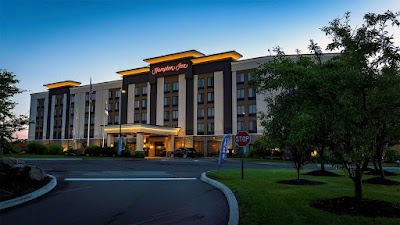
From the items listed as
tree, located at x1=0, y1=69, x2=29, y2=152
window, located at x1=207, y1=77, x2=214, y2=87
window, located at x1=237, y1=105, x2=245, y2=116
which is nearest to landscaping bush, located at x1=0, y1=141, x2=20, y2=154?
tree, located at x1=0, y1=69, x2=29, y2=152

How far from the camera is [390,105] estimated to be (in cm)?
827

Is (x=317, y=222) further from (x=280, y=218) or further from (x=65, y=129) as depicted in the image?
(x=65, y=129)

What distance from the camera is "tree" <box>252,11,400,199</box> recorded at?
7719 millimetres

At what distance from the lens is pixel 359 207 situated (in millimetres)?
8289

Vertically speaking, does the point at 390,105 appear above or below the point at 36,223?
above

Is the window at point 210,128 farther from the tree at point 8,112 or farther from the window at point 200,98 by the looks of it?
the tree at point 8,112

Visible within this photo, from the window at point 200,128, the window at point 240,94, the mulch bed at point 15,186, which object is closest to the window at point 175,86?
the window at point 200,128

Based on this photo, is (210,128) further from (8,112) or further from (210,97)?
(8,112)

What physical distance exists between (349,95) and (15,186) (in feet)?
36.0

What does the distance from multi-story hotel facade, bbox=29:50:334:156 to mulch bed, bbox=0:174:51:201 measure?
39194 millimetres

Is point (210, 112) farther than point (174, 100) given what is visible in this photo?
No

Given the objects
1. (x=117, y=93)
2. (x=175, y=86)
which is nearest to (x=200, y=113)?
(x=175, y=86)

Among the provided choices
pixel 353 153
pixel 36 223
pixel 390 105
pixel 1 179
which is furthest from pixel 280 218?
pixel 1 179

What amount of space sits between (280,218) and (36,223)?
536 centimetres
